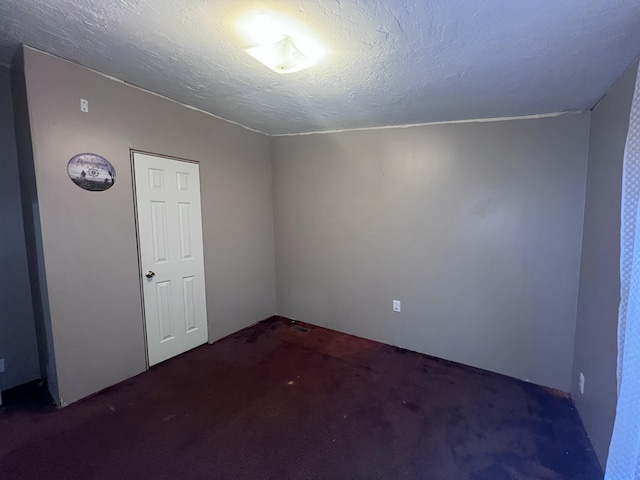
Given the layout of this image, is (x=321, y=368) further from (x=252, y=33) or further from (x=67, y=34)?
(x=67, y=34)

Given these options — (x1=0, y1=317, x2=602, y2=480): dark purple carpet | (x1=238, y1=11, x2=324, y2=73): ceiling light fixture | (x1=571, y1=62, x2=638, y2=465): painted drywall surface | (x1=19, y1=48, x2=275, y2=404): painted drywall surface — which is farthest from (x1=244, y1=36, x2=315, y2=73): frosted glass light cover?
(x1=0, y1=317, x2=602, y2=480): dark purple carpet

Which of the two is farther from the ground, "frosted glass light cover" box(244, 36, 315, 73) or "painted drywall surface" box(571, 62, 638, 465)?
"frosted glass light cover" box(244, 36, 315, 73)

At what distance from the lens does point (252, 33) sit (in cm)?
147

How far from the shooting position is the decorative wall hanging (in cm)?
203

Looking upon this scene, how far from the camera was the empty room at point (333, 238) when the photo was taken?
1.47m

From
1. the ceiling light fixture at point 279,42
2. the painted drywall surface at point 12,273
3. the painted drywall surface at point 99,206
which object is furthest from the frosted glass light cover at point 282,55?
the painted drywall surface at point 12,273

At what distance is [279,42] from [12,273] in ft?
8.68

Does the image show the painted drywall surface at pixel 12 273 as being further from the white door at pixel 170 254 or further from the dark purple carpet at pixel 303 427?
the white door at pixel 170 254

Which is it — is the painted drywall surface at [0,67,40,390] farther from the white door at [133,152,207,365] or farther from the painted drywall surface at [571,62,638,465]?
the painted drywall surface at [571,62,638,465]

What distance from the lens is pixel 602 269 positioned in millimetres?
1823

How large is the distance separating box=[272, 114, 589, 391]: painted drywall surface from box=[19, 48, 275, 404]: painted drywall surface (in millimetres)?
1099

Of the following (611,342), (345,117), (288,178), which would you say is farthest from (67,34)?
(611,342)

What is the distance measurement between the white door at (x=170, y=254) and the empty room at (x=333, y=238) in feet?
0.06

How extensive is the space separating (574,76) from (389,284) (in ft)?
7.10
